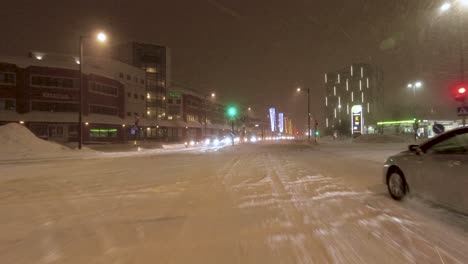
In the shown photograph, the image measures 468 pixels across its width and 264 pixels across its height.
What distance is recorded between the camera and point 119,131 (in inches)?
2485

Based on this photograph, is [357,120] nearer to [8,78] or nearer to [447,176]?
[447,176]

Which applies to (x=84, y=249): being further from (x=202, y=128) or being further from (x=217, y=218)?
(x=202, y=128)

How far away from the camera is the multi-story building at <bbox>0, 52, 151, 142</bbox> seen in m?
49.0

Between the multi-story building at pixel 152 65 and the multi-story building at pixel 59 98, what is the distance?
17.4 m

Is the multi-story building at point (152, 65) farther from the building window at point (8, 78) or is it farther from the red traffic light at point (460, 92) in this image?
the red traffic light at point (460, 92)

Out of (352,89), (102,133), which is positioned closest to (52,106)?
(102,133)

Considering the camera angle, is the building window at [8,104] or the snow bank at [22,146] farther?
the building window at [8,104]

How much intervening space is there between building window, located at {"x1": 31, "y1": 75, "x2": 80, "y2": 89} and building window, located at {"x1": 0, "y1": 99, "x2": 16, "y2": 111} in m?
4.09

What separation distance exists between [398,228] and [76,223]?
5.14 metres

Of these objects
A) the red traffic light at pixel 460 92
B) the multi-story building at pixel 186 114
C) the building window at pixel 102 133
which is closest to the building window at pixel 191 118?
the multi-story building at pixel 186 114

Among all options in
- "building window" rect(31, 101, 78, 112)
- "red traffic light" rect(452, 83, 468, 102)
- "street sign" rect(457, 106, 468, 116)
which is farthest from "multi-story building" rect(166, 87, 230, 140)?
"street sign" rect(457, 106, 468, 116)

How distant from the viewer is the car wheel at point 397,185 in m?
6.53

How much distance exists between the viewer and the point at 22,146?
2289 centimetres

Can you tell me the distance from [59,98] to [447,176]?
5843 centimetres
